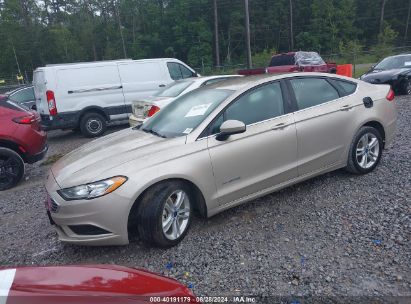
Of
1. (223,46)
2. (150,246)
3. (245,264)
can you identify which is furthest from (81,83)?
(223,46)

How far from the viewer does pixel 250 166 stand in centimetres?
391

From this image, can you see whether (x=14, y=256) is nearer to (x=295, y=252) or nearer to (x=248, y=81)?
(x=295, y=252)

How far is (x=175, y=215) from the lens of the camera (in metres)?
3.57

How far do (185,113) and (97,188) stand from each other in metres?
1.47

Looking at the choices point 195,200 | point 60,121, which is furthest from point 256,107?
point 60,121

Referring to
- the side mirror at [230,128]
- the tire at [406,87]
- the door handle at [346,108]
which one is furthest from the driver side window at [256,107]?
the tire at [406,87]

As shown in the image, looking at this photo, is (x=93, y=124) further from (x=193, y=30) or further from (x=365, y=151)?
(x=193, y=30)

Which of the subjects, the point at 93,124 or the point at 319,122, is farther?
the point at 93,124

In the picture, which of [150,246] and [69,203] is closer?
[69,203]

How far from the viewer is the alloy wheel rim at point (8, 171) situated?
619 cm

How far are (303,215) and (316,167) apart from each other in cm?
71

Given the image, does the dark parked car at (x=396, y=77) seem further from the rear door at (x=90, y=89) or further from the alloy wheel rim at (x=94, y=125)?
the alloy wheel rim at (x=94, y=125)

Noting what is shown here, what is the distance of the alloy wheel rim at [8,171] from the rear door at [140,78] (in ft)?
15.2

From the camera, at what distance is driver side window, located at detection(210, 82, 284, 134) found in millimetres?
3918
